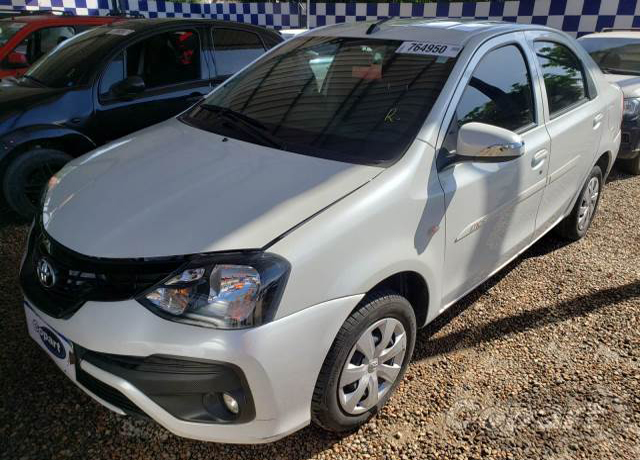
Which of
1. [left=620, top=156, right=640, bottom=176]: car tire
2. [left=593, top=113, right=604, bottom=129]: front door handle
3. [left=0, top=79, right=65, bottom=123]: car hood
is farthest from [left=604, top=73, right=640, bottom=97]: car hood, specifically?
[left=0, top=79, right=65, bottom=123]: car hood

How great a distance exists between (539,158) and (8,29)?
5236mm

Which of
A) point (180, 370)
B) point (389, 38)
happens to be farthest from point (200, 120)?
point (180, 370)

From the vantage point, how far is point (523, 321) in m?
2.61

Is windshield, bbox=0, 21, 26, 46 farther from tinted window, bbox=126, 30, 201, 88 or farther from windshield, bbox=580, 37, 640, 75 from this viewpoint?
windshield, bbox=580, 37, 640, 75

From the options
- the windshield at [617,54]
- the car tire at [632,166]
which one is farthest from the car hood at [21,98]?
the windshield at [617,54]

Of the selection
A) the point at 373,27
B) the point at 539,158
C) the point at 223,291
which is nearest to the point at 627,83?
the point at 539,158

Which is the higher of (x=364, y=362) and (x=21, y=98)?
(x=21, y=98)

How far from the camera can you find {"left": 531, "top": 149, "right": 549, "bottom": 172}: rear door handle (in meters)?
2.40

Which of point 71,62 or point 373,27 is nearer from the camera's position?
point 373,27

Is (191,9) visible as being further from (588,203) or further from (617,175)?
(588,203)

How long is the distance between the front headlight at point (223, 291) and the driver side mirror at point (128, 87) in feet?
8.06

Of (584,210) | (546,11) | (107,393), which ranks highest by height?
(546,11)

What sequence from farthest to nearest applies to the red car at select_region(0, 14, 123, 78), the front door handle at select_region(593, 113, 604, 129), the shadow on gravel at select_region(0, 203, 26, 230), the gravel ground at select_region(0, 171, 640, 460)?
the red car at select_region(0, 14, 123, 78), the shadow on gravel at select_region(0, 203, 26, 230), the front door handle at select_region(593, 113, 604, 129), the gravel ground at select_region(0, 171, 640, 460)

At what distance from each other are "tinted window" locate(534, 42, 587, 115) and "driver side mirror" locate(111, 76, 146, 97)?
2548 millimetres
